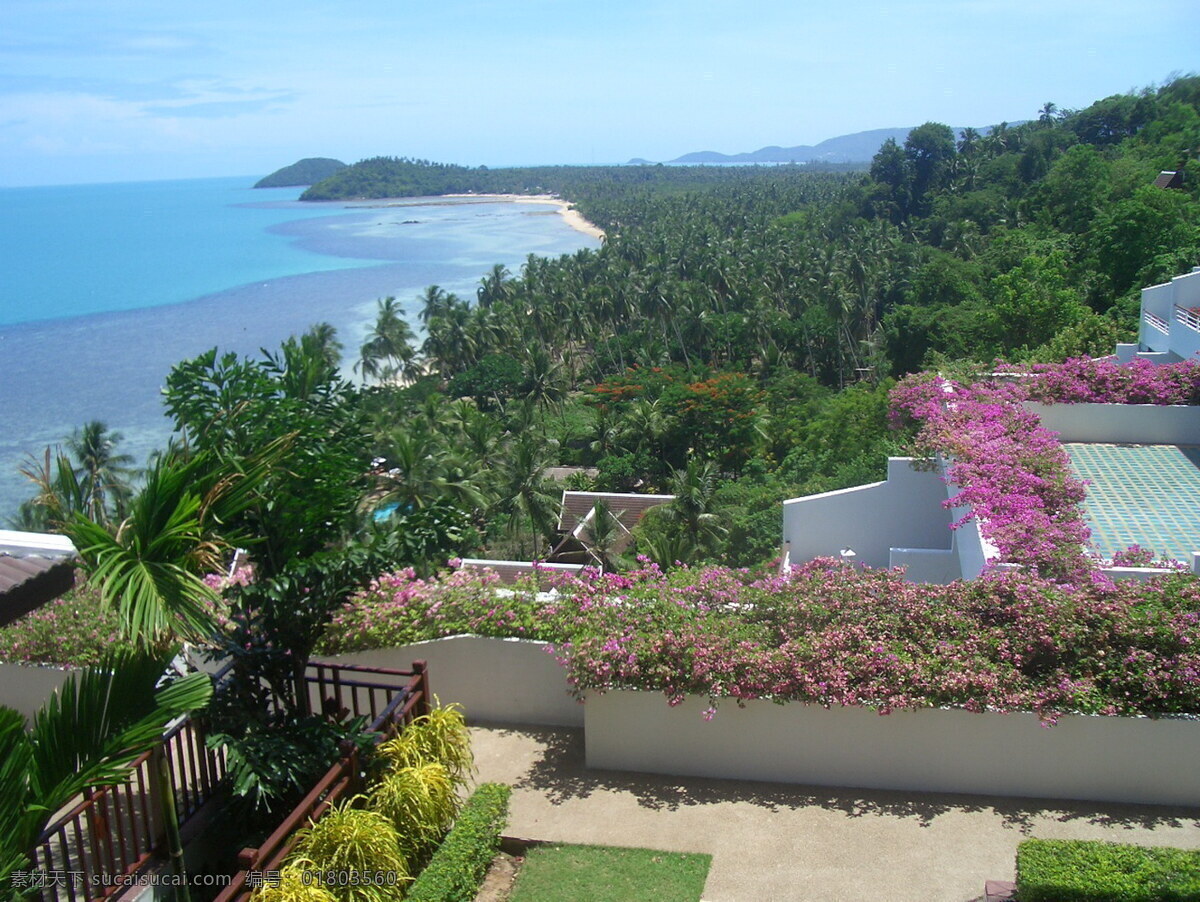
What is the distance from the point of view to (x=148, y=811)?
5.93m

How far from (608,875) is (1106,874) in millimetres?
2643

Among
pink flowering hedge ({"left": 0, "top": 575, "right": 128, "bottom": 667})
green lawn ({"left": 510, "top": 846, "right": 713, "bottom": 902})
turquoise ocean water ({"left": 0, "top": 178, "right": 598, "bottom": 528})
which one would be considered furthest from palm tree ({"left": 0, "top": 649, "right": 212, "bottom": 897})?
turquoise ocean water ({"left": 0, "top": 178, "right": 598, "bottom": 528})

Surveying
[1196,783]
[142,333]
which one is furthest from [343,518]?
[142,333]

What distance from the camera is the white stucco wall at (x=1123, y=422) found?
11398mm

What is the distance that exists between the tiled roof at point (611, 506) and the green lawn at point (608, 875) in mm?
22740

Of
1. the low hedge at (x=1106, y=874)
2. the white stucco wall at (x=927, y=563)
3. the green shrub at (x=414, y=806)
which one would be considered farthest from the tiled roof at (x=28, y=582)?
the white stucco wall at (x=927, y=563)

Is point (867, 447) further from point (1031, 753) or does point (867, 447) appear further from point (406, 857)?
point (406, 857)

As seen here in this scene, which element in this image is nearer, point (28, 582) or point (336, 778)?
point (28, 582)

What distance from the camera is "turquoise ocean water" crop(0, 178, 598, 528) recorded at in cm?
5578

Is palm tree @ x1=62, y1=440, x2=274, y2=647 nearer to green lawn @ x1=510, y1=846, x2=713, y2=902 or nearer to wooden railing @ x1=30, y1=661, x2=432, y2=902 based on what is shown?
wooden railing @ x1=30, y1=661, x2=432, y2=902

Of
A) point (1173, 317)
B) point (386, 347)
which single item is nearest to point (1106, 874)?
point (1173, 317)

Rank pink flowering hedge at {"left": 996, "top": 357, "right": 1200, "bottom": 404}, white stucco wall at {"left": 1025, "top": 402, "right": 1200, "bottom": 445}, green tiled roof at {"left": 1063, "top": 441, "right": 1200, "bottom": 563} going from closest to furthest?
1. green tiled roof at {"left": 1063, "top": 441, "right": 1200, "bottom": 563}
2. white stucco wall at {"left": 1025, "top": 402, "right": 1200, "bottom": 445}
3. pink flowering hedge at {"left": 996, "top": 357, "right": 1200, "bottom": 404}

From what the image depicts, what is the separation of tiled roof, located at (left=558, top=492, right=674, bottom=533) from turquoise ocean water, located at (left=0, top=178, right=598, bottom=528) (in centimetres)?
1254

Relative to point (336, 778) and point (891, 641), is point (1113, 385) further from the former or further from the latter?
point (336, 778)
